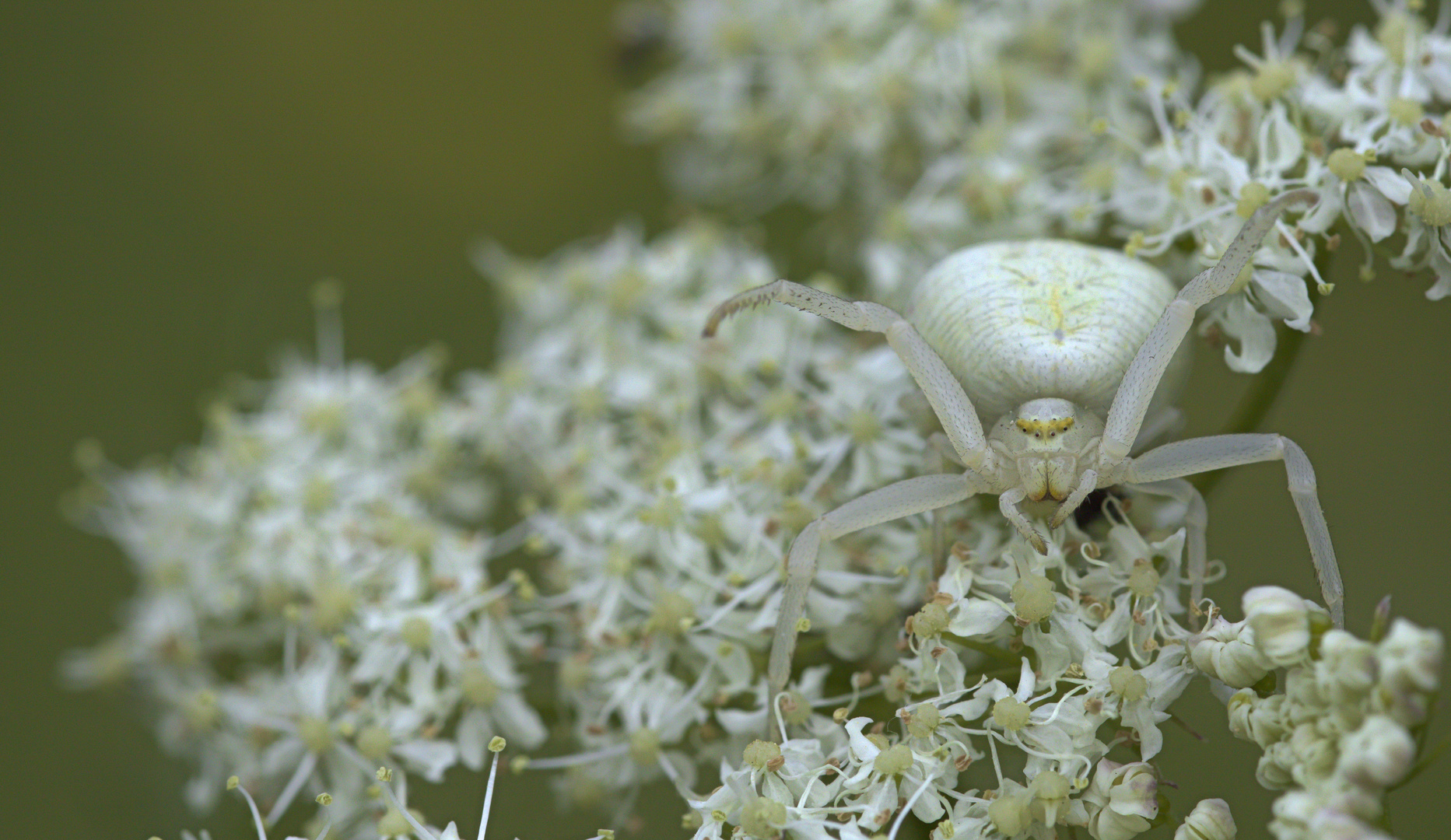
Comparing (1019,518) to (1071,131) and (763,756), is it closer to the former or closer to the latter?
(763,756)

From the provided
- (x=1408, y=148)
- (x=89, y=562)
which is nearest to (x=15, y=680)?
(x=89, y=562)

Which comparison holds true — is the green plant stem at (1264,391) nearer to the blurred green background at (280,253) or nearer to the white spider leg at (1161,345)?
the white spider leg at (1161,345)

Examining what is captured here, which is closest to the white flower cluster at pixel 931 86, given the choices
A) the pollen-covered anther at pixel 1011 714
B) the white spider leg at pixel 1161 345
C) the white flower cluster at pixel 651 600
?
the white flower cluster at pixel 651 600

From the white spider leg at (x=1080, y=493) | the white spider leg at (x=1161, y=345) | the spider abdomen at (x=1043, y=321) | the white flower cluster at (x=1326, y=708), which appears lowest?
the white flower cluster at (x=1326, y=708)

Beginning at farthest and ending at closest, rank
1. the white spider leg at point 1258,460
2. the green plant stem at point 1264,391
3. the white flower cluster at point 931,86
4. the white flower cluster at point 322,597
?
the white flower cluster at point 931,86, the white flower cluster at point 322,597, the green plant stem at point 1264,391, the white spider leg at point 1258,460

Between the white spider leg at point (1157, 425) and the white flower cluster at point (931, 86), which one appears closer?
the white spider leg at point (1157, 425)

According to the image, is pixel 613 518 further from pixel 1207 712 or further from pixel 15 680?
pixel 15 680
